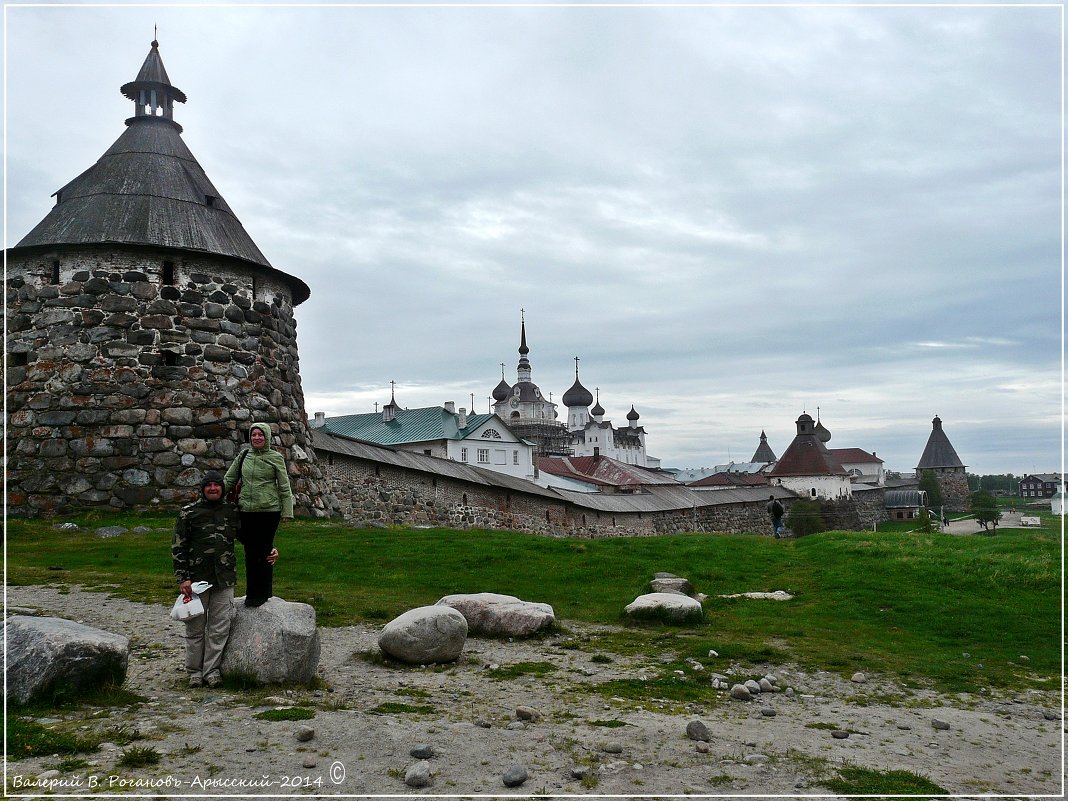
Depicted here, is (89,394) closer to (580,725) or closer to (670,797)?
(580,725)

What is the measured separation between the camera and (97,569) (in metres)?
10.8

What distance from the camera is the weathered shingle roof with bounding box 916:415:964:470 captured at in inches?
3605

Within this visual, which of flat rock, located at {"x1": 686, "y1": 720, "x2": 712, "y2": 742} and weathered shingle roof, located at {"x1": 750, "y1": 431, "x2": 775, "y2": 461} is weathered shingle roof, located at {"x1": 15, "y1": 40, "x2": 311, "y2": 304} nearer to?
flat rock, located at {"x1": 686, "y1": 720, "x2": 712, "y2": 742}

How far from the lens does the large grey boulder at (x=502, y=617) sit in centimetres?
841

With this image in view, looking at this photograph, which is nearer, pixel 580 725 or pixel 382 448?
pixel 580 725

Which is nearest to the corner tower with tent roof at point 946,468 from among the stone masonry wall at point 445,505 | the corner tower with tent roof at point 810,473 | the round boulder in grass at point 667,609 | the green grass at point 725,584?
the corner tower with tent roof at point 810,473

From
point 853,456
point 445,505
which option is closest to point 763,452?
point 853,456

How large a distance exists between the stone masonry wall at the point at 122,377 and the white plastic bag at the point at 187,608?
10.4 metres

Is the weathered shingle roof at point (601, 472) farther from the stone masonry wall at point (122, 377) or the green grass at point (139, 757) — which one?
the green grass at point (139, 757)

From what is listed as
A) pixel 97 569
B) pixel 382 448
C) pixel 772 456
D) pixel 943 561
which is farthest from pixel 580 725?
pixel 772 456

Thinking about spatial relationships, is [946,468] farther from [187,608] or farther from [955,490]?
[187,608]

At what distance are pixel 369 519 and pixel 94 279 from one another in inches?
343

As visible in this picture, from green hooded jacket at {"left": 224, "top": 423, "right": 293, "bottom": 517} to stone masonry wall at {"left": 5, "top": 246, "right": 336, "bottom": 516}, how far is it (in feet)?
32.5

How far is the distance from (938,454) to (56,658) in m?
99.8
